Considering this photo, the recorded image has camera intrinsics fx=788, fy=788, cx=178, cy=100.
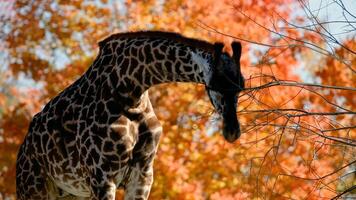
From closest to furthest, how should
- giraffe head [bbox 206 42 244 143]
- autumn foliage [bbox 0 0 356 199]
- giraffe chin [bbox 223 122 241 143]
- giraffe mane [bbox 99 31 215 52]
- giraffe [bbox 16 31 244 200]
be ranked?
giraffe chin [bbox 223 122 241 143], giraffe head [bbox 206 42 244 143], giraffe mane [bbox 99 31 215 52], giraffe [bbox 16 31 244 200], autumn foliage [bbox 0 0 356 199]

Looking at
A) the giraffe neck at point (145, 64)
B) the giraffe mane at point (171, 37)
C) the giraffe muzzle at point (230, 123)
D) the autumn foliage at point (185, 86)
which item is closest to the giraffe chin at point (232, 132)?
the giraffe muzzle at point (230, 123)

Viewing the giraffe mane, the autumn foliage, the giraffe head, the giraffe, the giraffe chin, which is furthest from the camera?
the autumn foliage

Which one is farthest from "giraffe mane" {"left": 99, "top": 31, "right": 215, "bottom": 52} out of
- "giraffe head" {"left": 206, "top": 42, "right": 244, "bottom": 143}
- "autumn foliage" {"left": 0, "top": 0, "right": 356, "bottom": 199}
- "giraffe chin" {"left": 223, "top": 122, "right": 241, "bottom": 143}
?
"autumn foliage" {"left": 0, "top": 0, "right": 356, "bottom": 199}

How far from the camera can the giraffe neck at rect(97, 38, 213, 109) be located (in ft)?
23.0

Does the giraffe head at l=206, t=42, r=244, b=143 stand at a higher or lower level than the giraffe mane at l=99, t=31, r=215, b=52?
lower

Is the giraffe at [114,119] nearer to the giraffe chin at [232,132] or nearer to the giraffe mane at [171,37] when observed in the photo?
the giraffe mane at [171,37]

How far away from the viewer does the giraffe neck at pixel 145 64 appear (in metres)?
7.00

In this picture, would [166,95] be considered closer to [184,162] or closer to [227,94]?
[184,162]

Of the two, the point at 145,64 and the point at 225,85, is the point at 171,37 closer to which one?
the point at 145,64

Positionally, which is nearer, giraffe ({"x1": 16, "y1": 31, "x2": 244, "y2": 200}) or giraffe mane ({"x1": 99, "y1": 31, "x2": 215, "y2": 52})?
giraffe mane ({"x1": 99, "y1": 31, "x2": 215, "y2": 52})

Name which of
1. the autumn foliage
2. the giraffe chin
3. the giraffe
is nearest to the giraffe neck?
the giraffe

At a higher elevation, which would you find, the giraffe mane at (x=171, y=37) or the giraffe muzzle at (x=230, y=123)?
the giraffe mane at (x=171, y=37)

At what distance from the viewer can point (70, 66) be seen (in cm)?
1379

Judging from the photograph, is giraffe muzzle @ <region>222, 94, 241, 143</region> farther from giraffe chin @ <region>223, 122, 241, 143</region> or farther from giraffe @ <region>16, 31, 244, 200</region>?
giraffe @ <region>16, 31, 244, 200</region>
